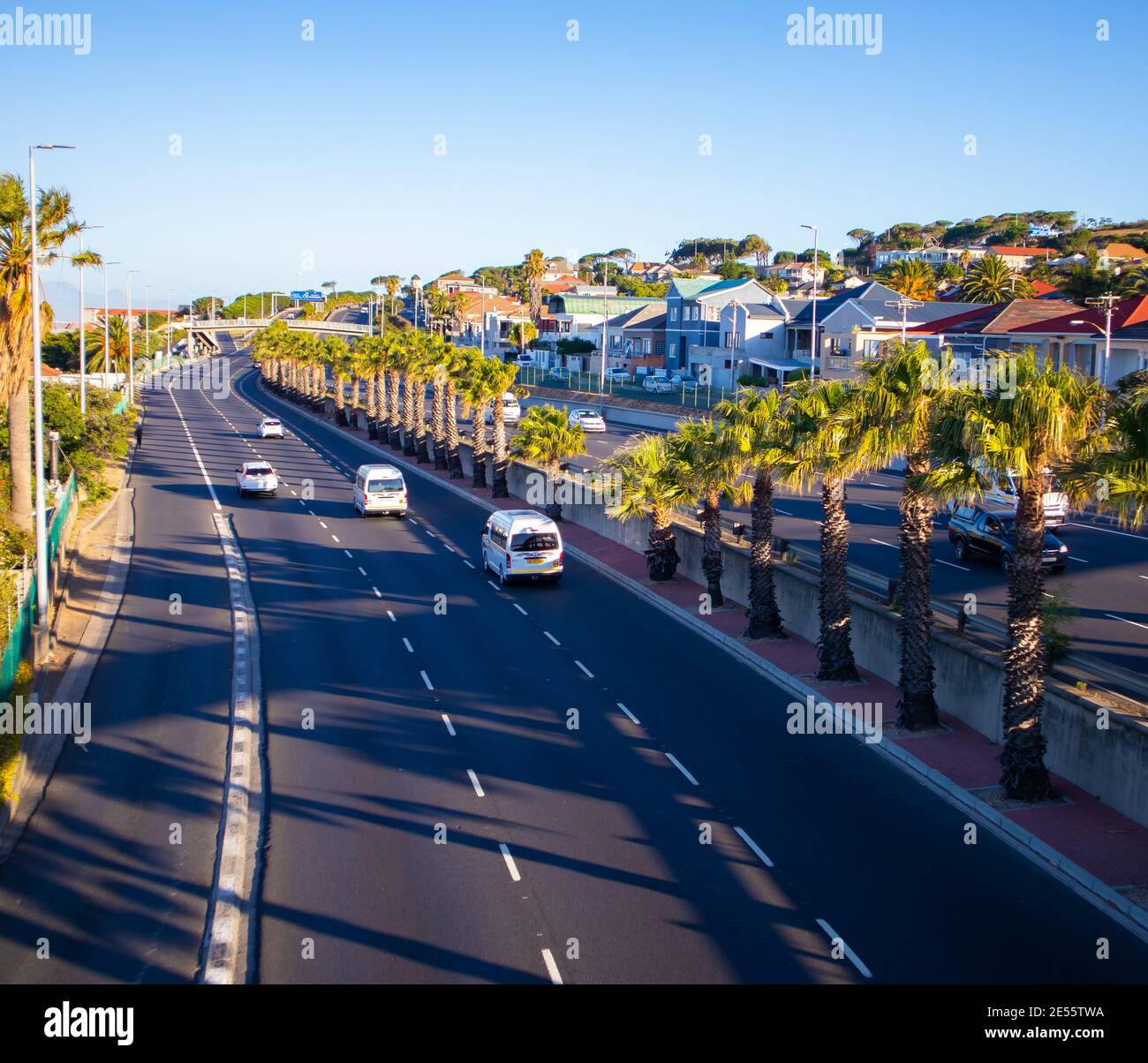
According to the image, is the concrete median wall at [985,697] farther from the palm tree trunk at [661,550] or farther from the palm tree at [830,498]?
the palm tree trunk at [661,550]

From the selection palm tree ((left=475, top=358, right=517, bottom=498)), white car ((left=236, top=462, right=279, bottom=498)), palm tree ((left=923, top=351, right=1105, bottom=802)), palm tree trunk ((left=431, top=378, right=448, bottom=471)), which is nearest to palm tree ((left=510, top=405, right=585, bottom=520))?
palm tree ((left=475, top=358, right=517, bottom=498))

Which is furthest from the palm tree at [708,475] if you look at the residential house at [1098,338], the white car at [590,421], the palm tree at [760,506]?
the white car at [590,421]

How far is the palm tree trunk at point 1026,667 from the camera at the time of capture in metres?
16.0

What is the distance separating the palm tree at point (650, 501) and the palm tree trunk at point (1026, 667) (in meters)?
15.1

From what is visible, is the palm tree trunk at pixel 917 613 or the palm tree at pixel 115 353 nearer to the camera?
the palm tree trunk at pixel 917 613

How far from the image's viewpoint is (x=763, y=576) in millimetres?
25375

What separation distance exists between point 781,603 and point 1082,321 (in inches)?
1208

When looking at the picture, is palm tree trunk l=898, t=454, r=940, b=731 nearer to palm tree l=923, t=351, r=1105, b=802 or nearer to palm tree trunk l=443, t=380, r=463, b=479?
palm tree l=923, t=351, r=1105, b=802

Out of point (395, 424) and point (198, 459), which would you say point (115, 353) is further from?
point (198, 459)

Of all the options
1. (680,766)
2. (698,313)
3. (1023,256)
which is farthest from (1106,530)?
(1023,256)

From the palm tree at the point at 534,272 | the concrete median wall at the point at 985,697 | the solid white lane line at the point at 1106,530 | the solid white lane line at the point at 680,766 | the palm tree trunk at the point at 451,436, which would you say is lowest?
the solid white lane line at the point at 680,766

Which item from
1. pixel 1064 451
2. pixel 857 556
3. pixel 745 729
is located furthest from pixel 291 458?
pixel 1064 451

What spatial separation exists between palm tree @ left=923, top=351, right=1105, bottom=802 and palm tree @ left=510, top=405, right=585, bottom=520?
25535 millimetres
